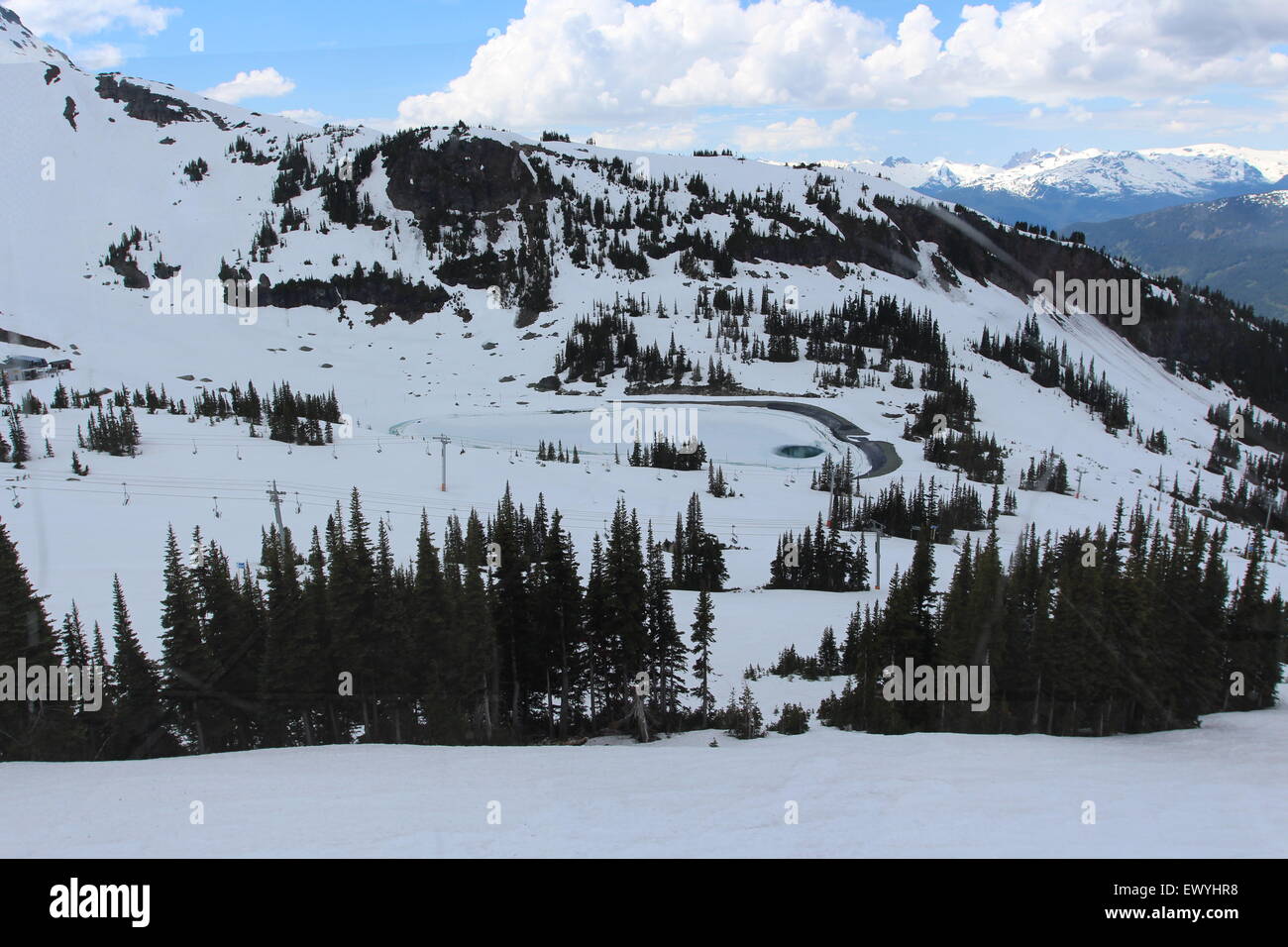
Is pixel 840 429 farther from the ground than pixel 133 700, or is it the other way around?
pixel 840 429

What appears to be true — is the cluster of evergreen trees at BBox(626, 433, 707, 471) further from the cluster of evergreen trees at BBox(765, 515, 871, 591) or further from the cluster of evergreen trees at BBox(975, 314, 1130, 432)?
the cluster of evergreen trees at BBox(975, 314, 1130, 432)

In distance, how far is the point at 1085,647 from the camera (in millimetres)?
29547

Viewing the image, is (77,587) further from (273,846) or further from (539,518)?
(273,846)

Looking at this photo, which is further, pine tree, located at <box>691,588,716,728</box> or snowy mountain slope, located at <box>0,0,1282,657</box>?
snowy mountain slope, located at <box>0,0,1282,657</box>

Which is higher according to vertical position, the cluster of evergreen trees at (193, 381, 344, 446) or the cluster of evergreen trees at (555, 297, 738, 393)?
the cluster of evergreen trees at (555, 297, 738, 393)

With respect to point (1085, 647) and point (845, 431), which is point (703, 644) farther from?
point (845, 431)

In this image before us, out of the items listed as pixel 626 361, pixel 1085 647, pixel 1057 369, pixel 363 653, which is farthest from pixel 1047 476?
pixel 363 653

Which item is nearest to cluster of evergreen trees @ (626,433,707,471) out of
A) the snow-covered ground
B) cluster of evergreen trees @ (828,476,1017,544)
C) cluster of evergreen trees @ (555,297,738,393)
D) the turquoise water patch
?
the turquoise water patch

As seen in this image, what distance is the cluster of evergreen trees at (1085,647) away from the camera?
29344mm

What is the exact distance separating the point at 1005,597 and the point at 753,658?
12635 millimetres

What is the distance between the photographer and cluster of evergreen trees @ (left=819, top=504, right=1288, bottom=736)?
29344mm

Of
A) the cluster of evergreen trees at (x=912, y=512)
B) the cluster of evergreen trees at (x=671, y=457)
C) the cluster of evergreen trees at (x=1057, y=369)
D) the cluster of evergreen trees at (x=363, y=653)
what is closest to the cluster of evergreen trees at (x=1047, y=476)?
the cluster of evergreen trees at (x=912, y=512)

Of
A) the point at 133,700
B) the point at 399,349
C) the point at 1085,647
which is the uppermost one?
the point at 399,349

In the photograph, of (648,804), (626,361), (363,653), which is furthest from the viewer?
(626,361)
